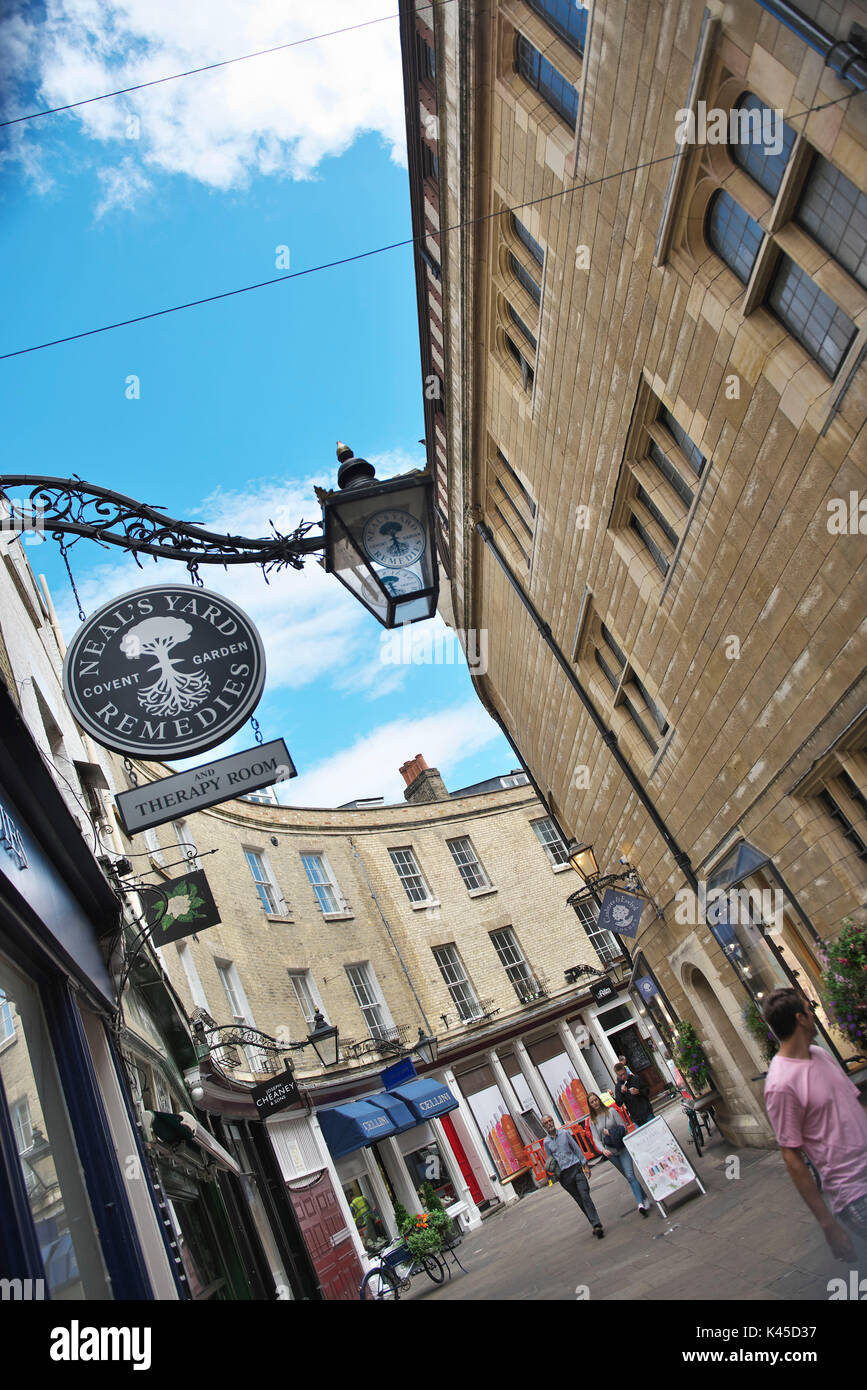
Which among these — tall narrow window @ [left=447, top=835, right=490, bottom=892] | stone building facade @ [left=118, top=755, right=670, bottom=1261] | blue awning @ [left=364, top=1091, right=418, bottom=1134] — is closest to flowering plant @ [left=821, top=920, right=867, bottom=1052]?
stone building facade @ [left=118, top=755, right=670, bottom=1261]

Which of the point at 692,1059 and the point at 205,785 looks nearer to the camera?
the point at 205,785

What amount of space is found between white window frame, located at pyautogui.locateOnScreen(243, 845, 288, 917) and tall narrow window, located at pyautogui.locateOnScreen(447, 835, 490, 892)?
7976mm

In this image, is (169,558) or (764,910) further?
(764,910)

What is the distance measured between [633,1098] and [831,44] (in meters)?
12.3

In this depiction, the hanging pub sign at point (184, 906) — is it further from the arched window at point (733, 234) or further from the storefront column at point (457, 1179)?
the storefront column at point (457, 1179)

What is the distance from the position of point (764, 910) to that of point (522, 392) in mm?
7341

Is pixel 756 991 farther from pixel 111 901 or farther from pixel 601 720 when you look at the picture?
pixel 111 901

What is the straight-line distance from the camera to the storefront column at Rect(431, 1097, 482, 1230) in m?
22.6

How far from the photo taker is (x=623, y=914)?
44.4 feet

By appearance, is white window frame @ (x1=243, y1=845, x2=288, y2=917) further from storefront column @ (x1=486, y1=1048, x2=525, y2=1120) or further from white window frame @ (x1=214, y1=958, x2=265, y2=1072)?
storefront column @ (x1=486, y1=1048, x2=525, y2=1120)

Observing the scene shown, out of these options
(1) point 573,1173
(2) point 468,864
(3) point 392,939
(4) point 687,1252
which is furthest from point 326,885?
(4) point 687,1252

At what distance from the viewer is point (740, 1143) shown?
13.2m

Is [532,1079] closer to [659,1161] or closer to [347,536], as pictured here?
[659,1161]
